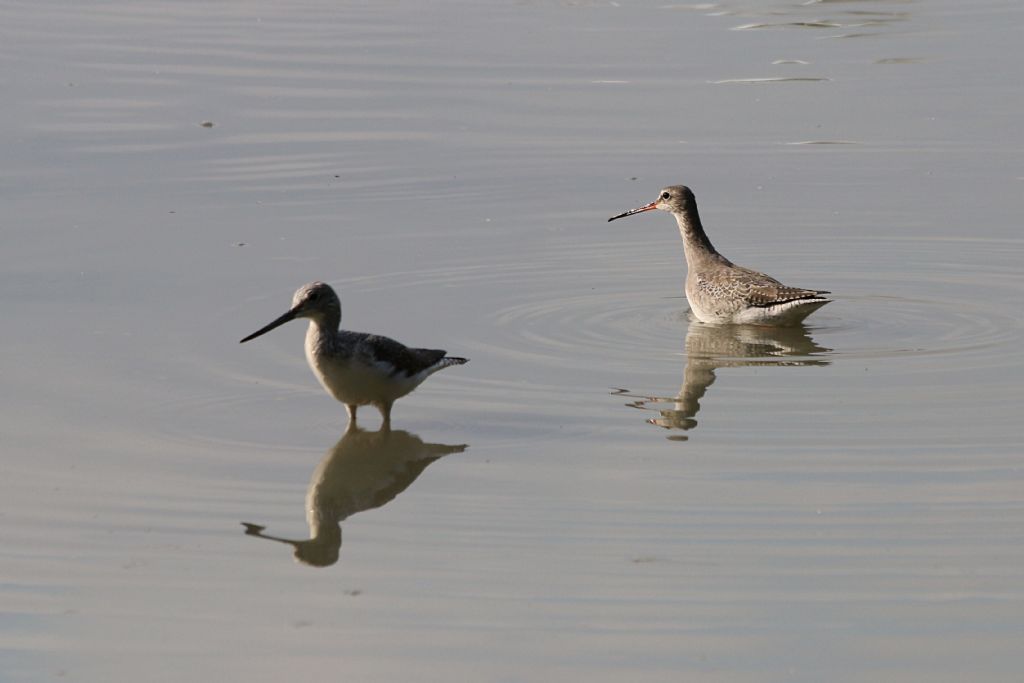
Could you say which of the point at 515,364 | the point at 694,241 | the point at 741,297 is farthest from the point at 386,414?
the point at 694,241

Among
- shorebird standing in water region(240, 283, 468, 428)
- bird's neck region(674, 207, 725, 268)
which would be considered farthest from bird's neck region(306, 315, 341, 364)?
bird's neck region(674, 207, 725, 268)

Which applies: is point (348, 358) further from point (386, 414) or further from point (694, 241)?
point (694, 241)

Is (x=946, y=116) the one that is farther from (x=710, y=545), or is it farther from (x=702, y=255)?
(x=710, y=545)

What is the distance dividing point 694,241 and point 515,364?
3.44 m

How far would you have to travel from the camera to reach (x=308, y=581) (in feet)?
27.9

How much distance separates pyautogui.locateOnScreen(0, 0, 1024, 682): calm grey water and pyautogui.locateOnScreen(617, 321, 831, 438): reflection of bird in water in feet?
0.14

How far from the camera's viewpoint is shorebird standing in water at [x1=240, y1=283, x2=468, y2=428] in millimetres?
10711

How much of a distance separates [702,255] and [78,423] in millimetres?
6012

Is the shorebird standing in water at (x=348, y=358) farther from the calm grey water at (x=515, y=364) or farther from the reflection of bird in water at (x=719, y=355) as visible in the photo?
the reflection of bird in water at (x=719, y=355)

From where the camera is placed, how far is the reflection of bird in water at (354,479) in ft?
29.7

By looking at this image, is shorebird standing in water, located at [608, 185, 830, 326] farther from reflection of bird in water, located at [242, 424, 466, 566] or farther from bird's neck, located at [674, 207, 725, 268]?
reflection of bird in water, located at [242, 424, 466, 566]

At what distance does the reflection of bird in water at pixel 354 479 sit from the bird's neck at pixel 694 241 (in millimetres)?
4752

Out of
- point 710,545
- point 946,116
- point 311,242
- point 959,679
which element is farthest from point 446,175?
point 959,679

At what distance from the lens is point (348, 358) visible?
35.1ft
